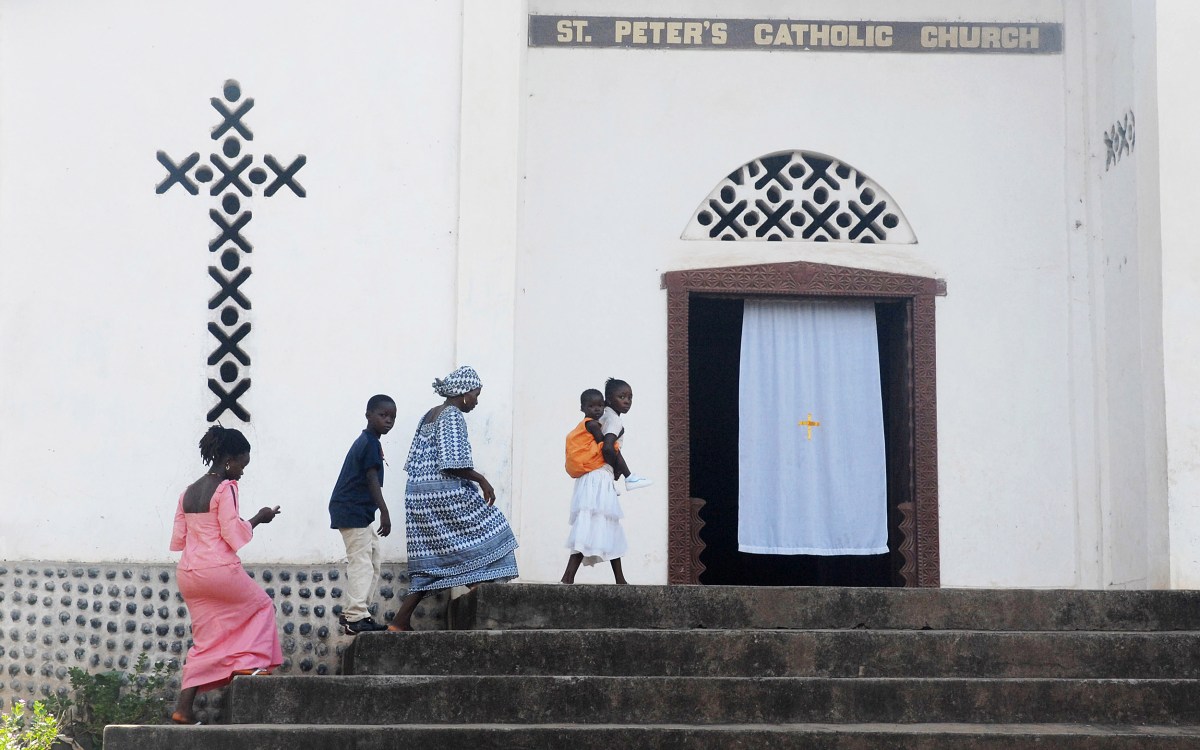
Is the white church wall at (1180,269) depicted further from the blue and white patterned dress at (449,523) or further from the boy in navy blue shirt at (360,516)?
the boy in navy blue shirt at (360,516)

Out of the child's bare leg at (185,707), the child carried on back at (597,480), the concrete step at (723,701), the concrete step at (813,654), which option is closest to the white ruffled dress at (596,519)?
the child carried on back at (597,480)

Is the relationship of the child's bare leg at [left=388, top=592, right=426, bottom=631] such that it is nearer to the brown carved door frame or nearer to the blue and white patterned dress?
the blue and white patterned dress

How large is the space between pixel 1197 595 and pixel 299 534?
4.48 meters

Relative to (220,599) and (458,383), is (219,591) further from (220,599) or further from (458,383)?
(458,383)

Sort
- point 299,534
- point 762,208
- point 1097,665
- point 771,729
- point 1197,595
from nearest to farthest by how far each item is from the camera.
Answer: point 771,729, point 1097,665, point 1197,595, point 299,534, point 762,208

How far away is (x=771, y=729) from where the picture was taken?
6.02m

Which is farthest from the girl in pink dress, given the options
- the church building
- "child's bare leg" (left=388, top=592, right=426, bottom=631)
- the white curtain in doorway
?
the white curtain in doorway

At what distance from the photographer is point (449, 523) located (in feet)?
25.6

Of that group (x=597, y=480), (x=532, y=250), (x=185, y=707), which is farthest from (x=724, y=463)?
(x=185, y=707)

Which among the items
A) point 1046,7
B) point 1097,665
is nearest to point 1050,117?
point 1046,7

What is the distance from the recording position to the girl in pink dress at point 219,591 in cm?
715

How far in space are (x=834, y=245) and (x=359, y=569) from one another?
3.73 metres

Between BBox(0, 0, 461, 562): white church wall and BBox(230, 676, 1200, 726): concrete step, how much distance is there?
2.16 meters

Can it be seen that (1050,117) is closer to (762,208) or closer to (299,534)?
(762,208)
